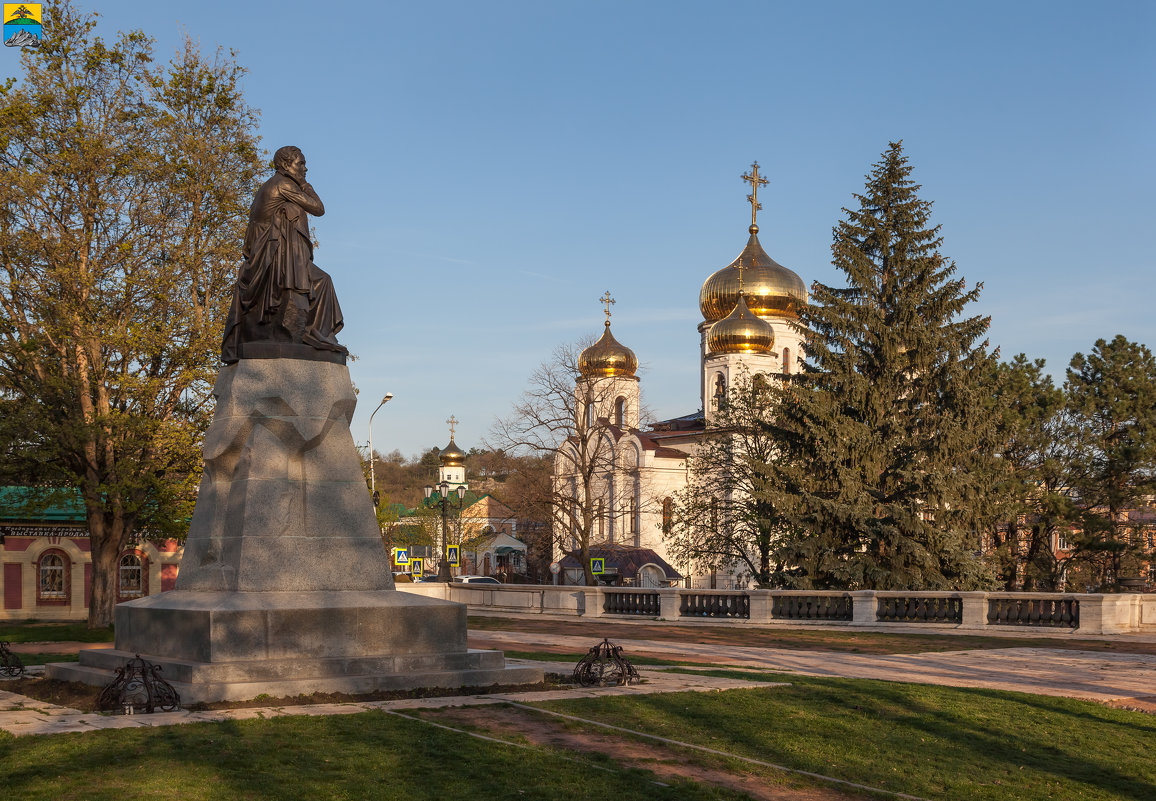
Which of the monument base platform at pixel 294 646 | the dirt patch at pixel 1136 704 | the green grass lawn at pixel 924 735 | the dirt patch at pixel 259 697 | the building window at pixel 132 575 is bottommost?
the building window at pixel 132 575

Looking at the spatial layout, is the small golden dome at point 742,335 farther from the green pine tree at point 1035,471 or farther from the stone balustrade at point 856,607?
the stone balustrade at point 856,607

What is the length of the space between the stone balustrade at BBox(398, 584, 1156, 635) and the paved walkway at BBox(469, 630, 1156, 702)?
3.47 m

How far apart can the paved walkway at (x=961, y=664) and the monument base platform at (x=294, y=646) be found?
6010mm

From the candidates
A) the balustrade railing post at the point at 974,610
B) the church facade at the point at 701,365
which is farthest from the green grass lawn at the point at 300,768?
the church facade at the point at 701,365

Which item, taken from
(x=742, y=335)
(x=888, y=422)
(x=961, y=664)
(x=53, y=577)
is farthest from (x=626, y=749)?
(x=742, y=335)

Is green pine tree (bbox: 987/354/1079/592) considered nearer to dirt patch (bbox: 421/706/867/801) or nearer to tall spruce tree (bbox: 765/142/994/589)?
tall spruce tree (bbox: 765/142/994/589)

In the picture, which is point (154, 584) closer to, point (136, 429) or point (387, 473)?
point (136, 429)

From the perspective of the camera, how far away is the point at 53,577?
4397 cm

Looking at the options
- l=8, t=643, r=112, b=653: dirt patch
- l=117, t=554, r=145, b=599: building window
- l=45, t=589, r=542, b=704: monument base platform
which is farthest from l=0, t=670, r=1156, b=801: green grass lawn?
l=117, t=554, r=145, b=599: building window

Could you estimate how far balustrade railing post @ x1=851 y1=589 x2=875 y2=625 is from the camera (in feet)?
90.3

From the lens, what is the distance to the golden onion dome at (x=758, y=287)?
7612 cm

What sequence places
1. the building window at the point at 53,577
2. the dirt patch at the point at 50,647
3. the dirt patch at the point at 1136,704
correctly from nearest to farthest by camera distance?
the dirt patch at the point at 1136,704, the dirt patch at the point at 50,647, the building window at the point at 53,577

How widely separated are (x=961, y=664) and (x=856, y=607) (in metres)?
9.04

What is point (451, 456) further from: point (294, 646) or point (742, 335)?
point (294, 646)
